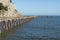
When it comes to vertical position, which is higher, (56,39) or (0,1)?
(0,1)

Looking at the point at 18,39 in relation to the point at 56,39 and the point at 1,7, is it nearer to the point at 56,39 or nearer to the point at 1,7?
the point at 56,39

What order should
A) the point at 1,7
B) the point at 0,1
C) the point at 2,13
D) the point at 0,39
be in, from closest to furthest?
the point at 0,39, the point at 2,13, the point at 1,7, the point at 0,1

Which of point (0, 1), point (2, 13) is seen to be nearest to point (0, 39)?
point (2, 13)

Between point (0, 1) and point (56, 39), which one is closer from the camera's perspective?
point (56, 39)

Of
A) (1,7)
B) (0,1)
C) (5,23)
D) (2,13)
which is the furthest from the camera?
(0,1)

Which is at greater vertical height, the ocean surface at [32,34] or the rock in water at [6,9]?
the rock in water at [6,9]

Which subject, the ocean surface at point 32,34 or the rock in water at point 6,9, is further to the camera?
the rock in water at point 6,9

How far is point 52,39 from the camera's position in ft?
130

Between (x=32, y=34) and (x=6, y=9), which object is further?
(x=6, y=9)

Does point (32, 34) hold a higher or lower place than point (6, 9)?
lower

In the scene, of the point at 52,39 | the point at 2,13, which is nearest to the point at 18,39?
the point at 52,39

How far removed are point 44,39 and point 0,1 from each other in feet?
277

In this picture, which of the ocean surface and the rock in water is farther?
the rock in water

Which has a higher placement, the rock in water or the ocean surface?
the rock in water
